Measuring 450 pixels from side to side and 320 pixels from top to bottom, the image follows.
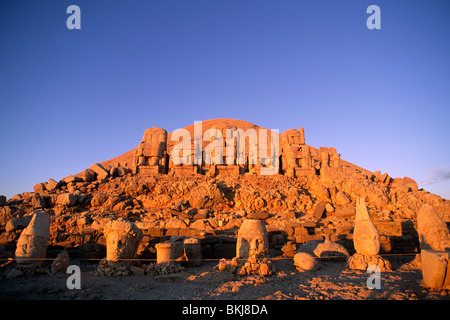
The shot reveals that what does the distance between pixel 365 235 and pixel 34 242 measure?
27.1 feet

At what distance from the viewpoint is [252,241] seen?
734 centimetres

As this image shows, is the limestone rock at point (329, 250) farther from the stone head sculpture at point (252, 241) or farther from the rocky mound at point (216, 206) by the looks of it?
the stone head sculpture at point (252, 241)

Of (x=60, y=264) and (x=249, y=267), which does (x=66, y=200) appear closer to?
(x=60, y=264)

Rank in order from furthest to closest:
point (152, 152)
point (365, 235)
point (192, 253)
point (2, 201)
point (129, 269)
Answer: point (152, 152) < point (2, 201) < point (192, 253) < point (365, 235) < point (129, 269)

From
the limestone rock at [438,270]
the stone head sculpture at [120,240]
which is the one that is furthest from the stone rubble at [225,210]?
the limestone rock at [438,270]

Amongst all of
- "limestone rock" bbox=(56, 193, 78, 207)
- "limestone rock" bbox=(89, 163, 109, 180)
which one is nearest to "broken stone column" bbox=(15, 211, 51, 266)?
"limestone rock" bbox=(56, 193, 78, 207)

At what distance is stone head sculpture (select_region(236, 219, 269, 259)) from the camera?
7.27m

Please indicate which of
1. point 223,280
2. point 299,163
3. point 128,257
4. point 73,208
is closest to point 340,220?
point 299,163

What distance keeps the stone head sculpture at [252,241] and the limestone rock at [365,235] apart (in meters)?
2.42

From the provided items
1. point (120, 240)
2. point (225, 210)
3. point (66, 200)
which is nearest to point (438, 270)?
point (120, 240)

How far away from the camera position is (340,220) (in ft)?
37.8

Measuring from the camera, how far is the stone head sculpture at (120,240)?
261 inches

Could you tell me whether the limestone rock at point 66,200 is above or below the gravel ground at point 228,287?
above

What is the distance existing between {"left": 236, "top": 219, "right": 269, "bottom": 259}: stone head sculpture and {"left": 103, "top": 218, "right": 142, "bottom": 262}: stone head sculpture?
274 centimetres
